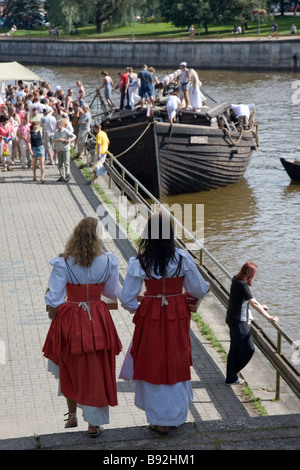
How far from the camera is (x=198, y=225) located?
1883 cm

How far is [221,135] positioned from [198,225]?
12.4ft

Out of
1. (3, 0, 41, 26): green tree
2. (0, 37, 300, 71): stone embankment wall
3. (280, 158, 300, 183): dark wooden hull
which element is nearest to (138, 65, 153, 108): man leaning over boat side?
(280, 158, 300, 183): dark wooden hull

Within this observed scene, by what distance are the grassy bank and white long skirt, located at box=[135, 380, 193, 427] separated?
62567 mm

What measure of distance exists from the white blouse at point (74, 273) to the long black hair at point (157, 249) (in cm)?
24

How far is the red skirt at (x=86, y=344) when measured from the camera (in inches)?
224

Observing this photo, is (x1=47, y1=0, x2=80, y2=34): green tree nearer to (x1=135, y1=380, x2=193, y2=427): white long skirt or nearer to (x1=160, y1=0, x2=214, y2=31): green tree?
(x1=160, y1=0, x2=214, y2=31): green tree

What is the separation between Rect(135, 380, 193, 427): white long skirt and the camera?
5703 mm

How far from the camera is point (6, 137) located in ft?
62.4

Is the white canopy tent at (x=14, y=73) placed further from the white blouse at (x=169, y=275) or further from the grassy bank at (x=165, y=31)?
the grassy bank at (x=165, y=31)

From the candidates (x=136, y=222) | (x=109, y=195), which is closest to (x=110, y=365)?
(x=136, y=222)

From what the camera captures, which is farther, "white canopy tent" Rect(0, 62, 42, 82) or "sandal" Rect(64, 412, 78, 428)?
"white canopy tent" Rect(0, 62, 42, 82)

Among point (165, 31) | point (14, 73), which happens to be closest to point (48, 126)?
point (14, 73)

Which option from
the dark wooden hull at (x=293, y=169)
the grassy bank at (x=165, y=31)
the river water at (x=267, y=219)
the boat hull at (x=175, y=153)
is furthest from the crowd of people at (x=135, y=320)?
the grassy bank at (x=165, y=31)
